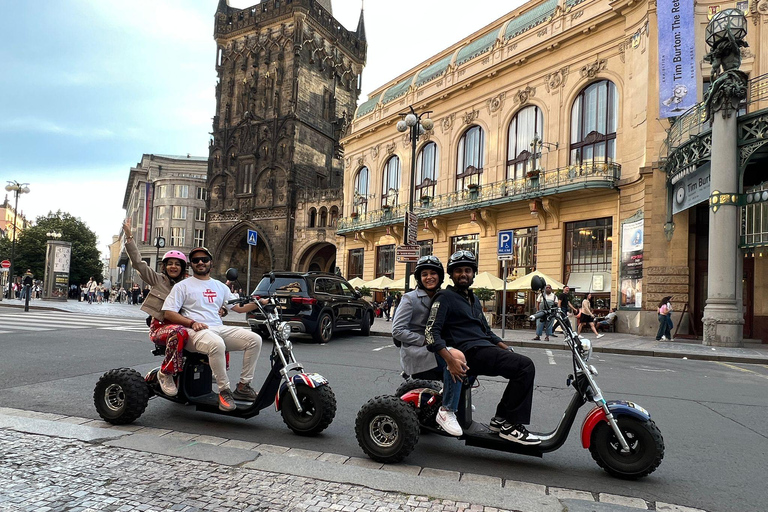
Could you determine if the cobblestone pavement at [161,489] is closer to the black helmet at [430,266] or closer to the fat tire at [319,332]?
the black helmet at [430,266]

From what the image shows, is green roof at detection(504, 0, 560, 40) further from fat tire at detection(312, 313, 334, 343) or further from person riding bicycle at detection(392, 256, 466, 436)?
person riding bicycle at detection(392, 256, 466, 436)

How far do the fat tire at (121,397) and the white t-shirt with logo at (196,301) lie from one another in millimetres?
696

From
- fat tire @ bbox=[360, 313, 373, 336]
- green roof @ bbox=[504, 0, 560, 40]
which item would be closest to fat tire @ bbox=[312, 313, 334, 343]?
fat tire @ bbox=[360, 313, 373, 336]

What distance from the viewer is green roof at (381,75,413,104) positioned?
1350 inches

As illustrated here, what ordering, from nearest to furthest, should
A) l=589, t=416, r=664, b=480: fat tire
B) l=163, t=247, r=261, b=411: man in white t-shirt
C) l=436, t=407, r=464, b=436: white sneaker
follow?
l=589, t=416, r=664, b=480: fat tire < l=436, t=407, r=464, b=436: white sneaker < l=163, t=247, r=261, b=411: man in white t-shirt

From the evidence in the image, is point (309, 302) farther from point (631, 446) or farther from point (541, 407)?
point (631, 446)

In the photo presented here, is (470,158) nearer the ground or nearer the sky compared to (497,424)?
nearer the sky

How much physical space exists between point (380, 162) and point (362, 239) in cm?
554

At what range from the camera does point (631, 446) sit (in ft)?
11.9

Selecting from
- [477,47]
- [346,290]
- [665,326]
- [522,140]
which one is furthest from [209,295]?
[477,47]

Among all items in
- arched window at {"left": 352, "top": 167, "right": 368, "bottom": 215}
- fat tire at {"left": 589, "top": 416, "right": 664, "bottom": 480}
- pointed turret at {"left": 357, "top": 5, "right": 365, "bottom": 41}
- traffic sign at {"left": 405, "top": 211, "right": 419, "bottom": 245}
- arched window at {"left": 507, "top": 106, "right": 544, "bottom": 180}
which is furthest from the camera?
pointed turret at {"left": 357, "top": 5, "right": 365, "bottom": 41}

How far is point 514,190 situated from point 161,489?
2344 centimetres

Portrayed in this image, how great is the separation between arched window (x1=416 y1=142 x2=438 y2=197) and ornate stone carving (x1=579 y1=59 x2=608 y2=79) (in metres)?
10.5

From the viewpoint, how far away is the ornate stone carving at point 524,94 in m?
25.7
